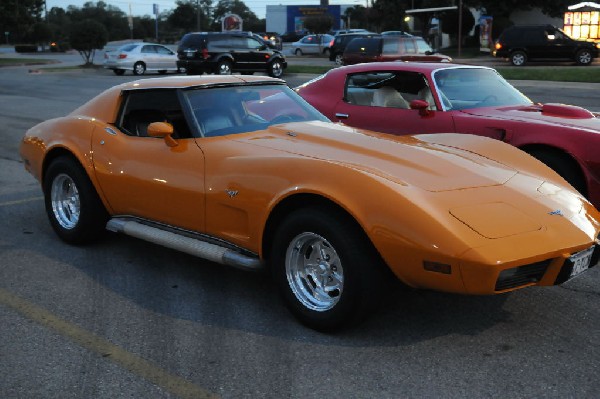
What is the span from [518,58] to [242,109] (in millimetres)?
27831

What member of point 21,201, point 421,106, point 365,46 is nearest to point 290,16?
point 365,46

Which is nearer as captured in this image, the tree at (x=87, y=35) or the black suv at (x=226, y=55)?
the black suv at (x=226, y=55)

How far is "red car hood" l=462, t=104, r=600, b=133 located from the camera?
623 centimetres

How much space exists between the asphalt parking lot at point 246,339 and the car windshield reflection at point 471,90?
2.69 m

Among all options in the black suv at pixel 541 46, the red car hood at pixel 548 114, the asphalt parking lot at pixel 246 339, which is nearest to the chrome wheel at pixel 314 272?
the asphalt parking lot at pixel 246 339

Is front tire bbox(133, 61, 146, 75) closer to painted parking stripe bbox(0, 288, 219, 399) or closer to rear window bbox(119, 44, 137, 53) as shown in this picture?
rear window bbox(119, 44, 137, 53)

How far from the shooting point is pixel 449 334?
3881mm

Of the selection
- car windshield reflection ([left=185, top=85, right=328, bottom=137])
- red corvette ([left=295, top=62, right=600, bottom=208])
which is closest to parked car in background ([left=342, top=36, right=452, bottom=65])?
red corvette ([left=295, top=62, right=600, bottom=208])

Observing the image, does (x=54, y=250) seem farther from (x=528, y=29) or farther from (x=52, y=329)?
Result: (x=528, y=29)

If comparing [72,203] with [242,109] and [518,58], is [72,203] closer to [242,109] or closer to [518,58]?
[242,109]

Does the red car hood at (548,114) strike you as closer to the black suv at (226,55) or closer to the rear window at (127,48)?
the black suv at (226,55)

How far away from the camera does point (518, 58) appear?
30.4m

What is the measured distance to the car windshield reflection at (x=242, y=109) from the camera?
4816 millimetres

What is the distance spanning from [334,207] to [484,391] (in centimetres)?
121
